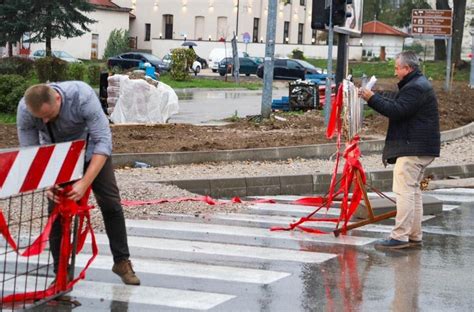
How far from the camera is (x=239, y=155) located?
1748cm

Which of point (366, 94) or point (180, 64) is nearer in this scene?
→ point (366, 94)

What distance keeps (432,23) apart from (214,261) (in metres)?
26.0

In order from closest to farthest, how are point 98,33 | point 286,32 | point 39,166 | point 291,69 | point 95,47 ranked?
point 39,166 → point 291,69 → point 95,47 → point 98,33 → point 286,32

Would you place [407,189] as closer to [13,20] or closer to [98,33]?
[13,20]

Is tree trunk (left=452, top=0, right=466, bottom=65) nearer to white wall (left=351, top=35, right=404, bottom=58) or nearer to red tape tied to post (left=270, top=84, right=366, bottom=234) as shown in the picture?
white wall (left=351, top=35, right=404, bottom=58)

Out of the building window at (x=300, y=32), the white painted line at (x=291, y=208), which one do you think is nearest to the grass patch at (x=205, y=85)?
the white painted line at (x=291, y=208)

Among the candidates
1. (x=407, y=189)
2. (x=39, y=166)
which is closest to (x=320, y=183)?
(x=407, y=189)

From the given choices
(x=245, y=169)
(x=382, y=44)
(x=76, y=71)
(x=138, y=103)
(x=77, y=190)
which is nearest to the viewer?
(x=77, y=190)

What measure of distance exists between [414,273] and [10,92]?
59.2ft

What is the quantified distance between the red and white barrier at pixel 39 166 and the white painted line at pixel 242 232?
3586 mm

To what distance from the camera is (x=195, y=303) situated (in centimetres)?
767

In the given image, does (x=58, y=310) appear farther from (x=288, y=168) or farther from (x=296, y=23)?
(x=296, y=23)

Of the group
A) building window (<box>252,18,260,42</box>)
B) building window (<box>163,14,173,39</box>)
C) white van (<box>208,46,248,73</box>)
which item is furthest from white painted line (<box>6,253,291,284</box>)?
building window (<box>163,14,173,39</box>)

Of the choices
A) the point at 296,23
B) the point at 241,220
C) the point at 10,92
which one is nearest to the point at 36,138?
the point at 241,220
